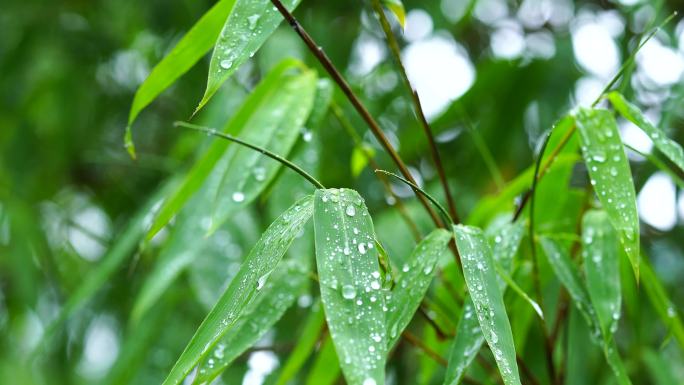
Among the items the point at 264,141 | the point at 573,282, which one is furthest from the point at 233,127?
the point at 573,282

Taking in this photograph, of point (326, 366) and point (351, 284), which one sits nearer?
point (351, 284)

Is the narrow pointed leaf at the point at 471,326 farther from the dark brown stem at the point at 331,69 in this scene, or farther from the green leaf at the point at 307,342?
the green leaf at the point at 307,342

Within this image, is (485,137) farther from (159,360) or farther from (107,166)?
(107,166)

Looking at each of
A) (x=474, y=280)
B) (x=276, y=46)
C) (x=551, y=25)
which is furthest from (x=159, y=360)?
(x=551, y=25)

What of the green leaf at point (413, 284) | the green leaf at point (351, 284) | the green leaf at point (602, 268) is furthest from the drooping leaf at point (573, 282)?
the green leaf at point (351, 284)

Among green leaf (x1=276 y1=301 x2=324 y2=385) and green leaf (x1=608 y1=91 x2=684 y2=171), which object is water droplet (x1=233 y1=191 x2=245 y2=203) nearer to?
green leaf (x1=276 y1=301 x2=324 y2=385)

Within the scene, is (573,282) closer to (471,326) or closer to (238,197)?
(471,326)

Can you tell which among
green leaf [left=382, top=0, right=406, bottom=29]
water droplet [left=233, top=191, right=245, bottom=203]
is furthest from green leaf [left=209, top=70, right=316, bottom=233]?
green leaf [left=382, top=0, right=406, bottom=29]
